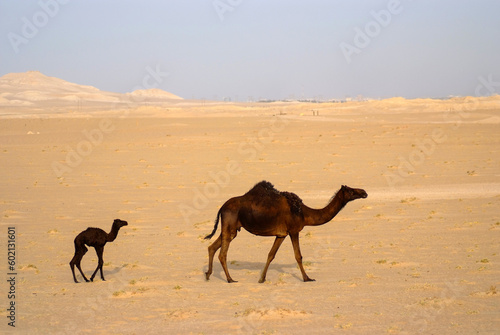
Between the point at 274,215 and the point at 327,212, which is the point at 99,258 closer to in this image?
the point at 274,215

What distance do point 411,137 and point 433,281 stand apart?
31283 mm

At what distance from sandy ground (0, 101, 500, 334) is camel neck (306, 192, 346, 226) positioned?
3.16 feet

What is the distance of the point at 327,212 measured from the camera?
10.3 metres

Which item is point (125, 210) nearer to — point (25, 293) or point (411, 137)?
point (25, 293)

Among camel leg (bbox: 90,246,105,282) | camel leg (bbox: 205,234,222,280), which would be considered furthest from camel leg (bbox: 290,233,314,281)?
camel leg (bbox: 90,246,105,282)

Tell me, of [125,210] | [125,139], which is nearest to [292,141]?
[125,139]

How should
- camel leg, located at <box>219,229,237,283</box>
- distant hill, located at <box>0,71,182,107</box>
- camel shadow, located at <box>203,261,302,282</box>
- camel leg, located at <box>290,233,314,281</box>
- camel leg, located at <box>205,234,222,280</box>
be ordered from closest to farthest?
camel leg, located at <box>290,233,314,281</box>, camel leg, located at <box>219,229,237,283</box>, camel leg, located at <box>205,234,222,280</box>, camel shadow, located at <box>203,261,302,282</box>, distant hill, located at <box>0,71,182,107</box>

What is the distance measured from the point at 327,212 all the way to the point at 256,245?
3.69 m

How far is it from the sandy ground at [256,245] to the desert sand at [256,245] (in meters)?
0.04

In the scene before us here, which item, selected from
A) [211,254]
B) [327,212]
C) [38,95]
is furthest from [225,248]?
[38,95]

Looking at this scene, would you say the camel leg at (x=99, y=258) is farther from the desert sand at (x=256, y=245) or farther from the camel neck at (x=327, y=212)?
the camel neck at (x=327, y=212)

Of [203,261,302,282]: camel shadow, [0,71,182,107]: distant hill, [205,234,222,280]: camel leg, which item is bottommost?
[203,261,302,282]: camel shadow

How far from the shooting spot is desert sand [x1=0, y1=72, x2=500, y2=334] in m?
8.33

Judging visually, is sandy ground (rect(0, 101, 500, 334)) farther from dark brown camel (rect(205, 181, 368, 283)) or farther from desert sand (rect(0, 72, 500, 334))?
dark brown camel (rect(205, 181, 368, 283))
